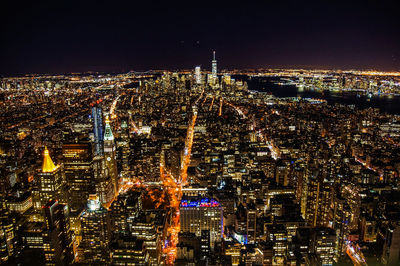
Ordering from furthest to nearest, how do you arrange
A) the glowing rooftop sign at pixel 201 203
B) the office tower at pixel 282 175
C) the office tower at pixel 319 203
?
the office tower at pixel 282 175
the office tower at pixel 319 203
the glowing rooftop sign at pixel 201 203

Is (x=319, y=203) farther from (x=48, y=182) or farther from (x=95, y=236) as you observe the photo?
(x=48, y=182)

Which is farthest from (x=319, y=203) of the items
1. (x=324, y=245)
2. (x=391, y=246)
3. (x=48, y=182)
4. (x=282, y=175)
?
(x=48, y=182)

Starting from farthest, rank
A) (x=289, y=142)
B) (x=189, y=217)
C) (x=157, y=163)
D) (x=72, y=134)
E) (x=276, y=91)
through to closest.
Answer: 1. (x=276, y=91)
2. (x=289, y=142)
3. (x=72, y=134)
4. (x=157, y=163)
5. (x=189, y=217)

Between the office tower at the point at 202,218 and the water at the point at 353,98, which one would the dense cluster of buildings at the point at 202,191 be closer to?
the office tower at the point at 202,218

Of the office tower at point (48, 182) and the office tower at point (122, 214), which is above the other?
the office tower at point (48, 182)

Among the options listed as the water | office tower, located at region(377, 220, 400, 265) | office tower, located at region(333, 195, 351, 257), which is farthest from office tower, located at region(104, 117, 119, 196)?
the water

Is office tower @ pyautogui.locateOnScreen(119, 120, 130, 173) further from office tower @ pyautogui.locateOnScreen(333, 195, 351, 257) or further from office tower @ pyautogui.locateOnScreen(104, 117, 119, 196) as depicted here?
office tower @ pyautogui.locateOnScreen(333, 195, 351, 257)

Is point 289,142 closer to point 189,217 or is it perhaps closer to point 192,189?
point 192,189

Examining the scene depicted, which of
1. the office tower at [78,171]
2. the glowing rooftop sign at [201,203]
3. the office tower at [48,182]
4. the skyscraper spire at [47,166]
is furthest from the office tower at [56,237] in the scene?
the glowing rooftop sign at [201,203]

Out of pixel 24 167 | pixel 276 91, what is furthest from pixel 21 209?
pixel 276 91
